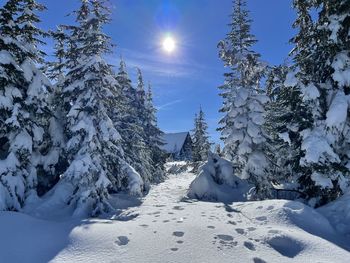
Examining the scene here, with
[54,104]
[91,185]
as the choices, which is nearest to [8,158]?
[91,185]

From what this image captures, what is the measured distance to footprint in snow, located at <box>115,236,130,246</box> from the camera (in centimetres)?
1070

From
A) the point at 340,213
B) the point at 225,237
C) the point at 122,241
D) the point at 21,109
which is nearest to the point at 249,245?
the point at 225,237

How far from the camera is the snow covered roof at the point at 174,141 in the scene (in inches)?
3132

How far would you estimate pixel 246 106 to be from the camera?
22047 mm

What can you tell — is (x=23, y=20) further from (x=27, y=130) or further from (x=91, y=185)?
(x=91, y=185)

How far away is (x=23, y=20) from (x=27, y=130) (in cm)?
536

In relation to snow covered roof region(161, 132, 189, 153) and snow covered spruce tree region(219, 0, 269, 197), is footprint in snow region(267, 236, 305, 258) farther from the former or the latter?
snow covered roof region(161, 132, 189, 153)

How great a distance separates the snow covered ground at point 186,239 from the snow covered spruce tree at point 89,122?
380 cm

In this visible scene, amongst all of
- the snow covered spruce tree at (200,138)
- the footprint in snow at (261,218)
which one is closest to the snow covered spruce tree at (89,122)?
the footprint in snow at (261,218)

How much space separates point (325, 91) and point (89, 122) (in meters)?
10.8

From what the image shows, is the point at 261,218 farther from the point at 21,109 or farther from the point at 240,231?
the point at 21,109

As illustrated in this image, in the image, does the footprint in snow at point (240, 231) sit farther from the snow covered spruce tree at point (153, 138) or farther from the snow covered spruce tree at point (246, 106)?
the snow covered spruce tree at point (153, 138)

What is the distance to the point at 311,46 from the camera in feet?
50.9

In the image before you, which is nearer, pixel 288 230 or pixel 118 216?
pixel 288 230
